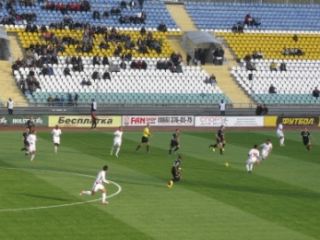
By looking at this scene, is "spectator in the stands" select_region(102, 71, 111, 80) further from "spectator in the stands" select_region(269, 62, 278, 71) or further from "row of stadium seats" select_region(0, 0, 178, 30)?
"spectator in the stands" select_region(269, 62, 278, 71)

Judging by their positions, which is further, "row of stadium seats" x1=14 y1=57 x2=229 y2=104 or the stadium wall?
"row of stadium seats" x1=14 y1=57 x2=229 y2=104

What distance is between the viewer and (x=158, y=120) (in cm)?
6725

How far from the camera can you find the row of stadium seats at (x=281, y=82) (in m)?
78.2

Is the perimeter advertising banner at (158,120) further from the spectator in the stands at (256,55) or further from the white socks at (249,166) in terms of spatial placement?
the white socks at (249,166)

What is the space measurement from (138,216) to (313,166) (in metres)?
17.6

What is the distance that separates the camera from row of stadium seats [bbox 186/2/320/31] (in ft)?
285

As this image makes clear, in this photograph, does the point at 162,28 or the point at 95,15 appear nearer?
the point at 95,15

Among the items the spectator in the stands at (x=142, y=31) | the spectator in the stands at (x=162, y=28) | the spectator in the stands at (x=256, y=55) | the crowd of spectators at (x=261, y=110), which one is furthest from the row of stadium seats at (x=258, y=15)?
the crowd of spectators at (x=261, y=110)

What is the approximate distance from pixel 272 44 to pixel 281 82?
6478mm

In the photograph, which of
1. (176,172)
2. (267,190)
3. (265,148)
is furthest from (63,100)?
(267,190)

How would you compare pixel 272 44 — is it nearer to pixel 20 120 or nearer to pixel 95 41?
pixel 95 41

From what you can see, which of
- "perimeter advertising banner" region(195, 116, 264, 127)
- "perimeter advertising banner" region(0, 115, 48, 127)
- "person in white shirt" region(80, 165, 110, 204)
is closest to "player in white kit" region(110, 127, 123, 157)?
"perimeter advertising banner" region(0, 115, 48, 127)

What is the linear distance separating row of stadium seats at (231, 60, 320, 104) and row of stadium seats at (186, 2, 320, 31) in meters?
6.66

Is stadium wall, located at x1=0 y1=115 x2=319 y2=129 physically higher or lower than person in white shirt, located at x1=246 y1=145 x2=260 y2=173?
higher
